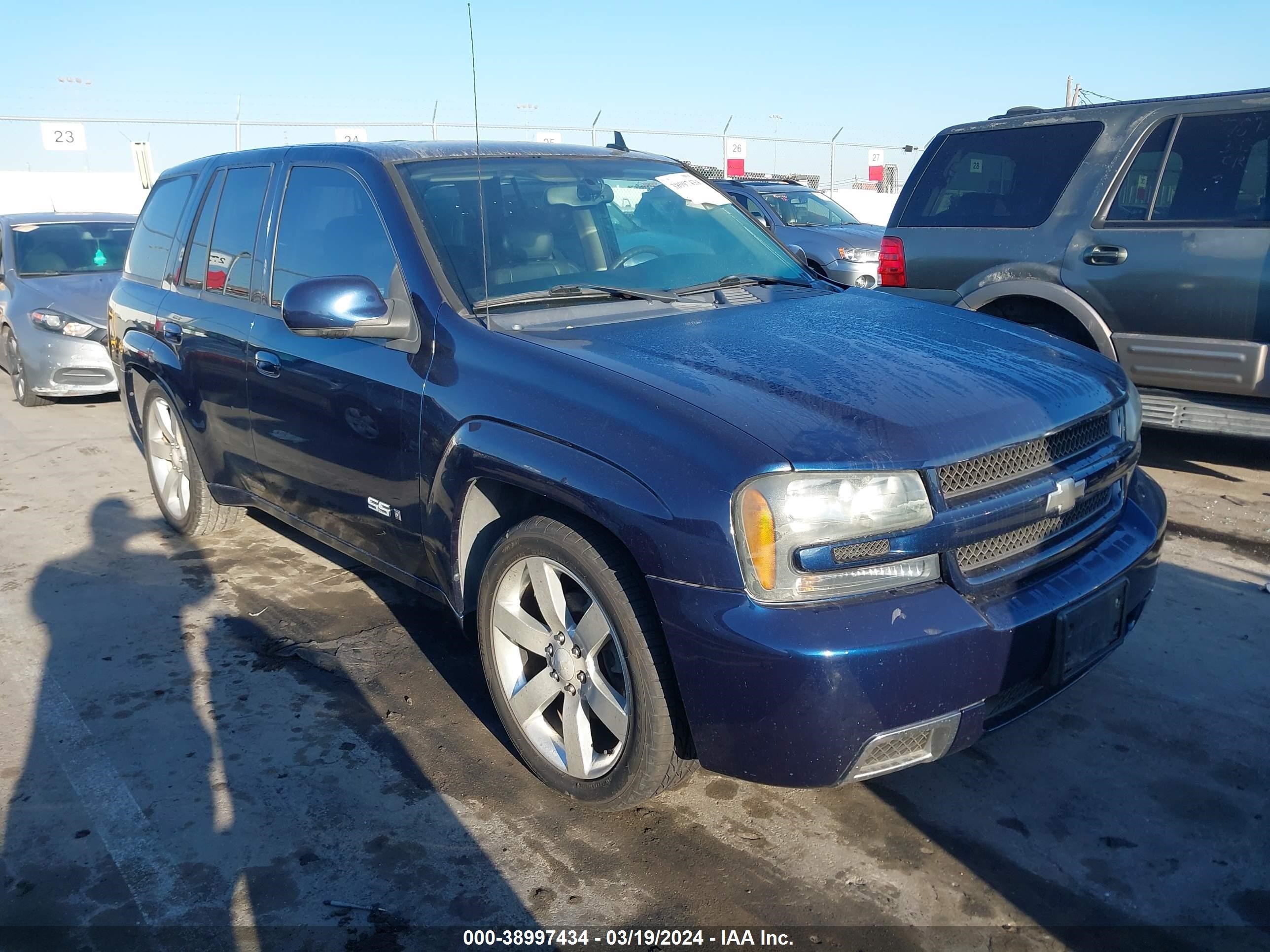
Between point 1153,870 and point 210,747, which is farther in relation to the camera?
point 210,747

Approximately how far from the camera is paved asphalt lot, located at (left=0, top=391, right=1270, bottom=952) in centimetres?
250

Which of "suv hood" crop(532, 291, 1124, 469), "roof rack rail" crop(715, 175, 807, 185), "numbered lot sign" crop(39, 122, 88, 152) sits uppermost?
"numbered lot sign" crop(39, 122, 88, 152)

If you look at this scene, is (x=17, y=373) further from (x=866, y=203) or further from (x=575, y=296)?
(x=866, y=203)

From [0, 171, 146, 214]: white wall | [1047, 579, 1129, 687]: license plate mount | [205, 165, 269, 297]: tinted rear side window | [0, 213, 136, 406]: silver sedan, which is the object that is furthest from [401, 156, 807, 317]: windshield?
[0, 171, 146, 214]: white wall

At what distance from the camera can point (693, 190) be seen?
419 cm

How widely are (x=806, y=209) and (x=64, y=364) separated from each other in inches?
352

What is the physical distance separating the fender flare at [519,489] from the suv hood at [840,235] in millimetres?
9491

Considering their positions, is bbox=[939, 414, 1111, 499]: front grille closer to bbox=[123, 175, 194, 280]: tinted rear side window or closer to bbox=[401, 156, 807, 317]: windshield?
bbox=[401, 156, 807, 317]: windshield

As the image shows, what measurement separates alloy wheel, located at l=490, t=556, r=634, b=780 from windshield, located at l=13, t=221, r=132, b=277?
326 inches

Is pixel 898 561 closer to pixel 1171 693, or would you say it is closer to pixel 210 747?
pixel 1171 693

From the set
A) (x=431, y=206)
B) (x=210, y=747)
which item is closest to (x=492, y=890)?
(x=210, y=747)

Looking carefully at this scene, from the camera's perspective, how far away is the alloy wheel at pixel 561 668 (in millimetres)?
2742

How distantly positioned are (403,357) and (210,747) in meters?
1.41

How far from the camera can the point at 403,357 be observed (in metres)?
3.27
